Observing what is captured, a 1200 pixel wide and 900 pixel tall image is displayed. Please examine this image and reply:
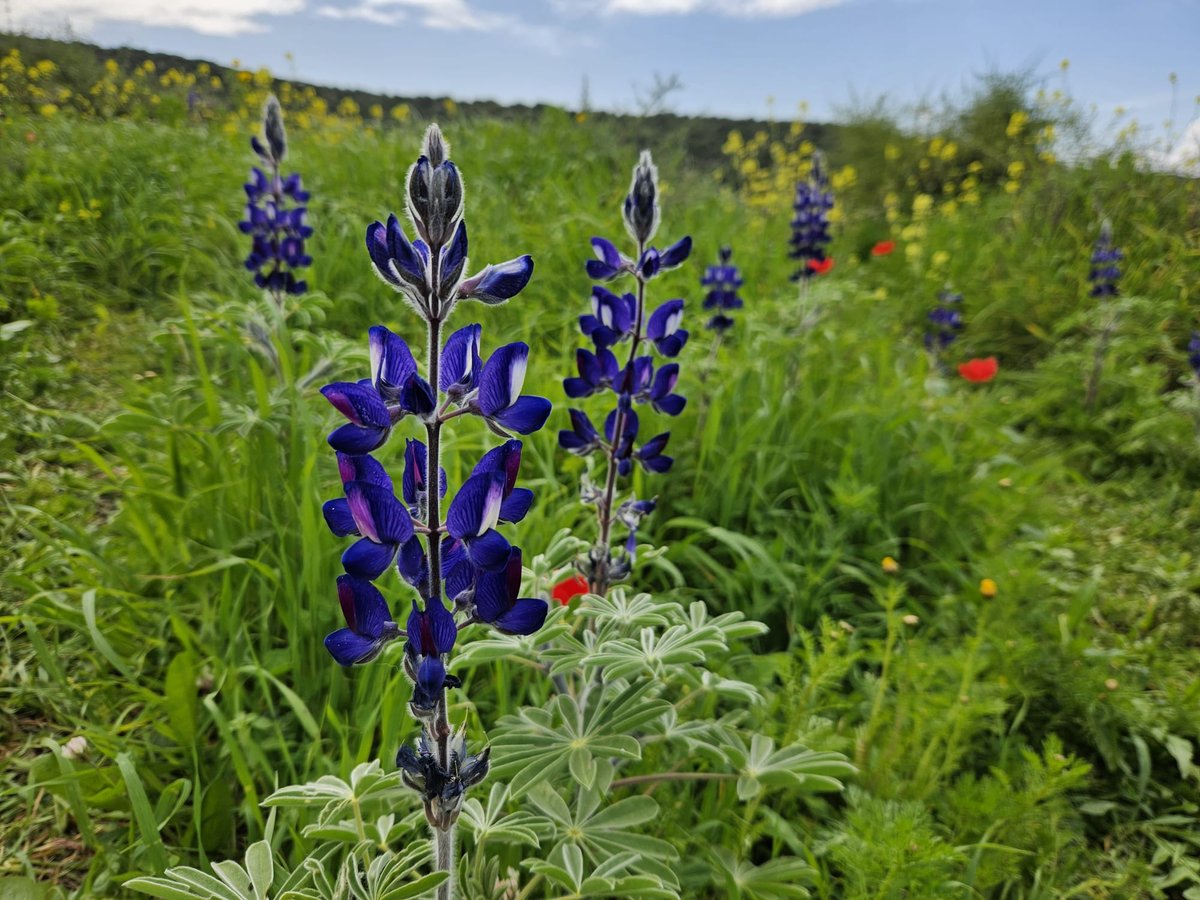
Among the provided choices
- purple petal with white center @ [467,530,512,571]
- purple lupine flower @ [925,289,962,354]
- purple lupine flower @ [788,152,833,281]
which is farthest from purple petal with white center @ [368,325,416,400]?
purple lupine flower @ [925,289,962,354]

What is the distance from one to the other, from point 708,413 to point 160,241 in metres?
3.75

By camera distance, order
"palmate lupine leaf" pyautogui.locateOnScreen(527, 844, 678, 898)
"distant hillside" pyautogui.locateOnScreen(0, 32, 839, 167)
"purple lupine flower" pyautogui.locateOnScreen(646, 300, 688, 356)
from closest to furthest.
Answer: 1. "palmate lupine leaf" pyautogui.locateOnScreen(527, 844, 678, 898)
2. "purple lupine flower" pyautogui.locateOnScreen(646, 300, 688, 356)
3. "distant hillside" pyautogui.locateOnScreen(0, 32, 839, 167)

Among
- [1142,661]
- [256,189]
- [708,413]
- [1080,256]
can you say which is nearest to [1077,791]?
[1142,661]

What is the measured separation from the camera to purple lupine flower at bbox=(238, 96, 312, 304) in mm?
3059

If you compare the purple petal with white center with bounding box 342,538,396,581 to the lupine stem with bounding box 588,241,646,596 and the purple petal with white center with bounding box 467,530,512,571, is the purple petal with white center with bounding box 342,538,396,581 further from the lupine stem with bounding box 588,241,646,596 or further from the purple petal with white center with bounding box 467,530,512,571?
the lupine stem with bounding box 588,241,646,596

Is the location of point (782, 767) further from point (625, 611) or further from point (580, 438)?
point (580, 438)

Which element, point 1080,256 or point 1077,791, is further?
point 1080,256

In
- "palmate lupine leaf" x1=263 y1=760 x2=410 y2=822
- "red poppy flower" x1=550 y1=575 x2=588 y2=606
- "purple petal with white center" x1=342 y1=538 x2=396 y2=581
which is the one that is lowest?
"palmate lupine leaf" x1=263 y1=760 x2=410 y2=822

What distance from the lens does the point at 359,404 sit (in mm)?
912

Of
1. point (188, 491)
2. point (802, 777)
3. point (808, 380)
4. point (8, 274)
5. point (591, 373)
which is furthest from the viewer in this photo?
point (8, 274)

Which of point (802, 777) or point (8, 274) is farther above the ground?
point (8, 274)

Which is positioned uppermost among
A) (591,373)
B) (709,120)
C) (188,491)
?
(709,120)

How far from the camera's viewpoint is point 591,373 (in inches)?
65.4

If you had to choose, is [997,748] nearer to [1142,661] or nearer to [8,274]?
[1142,661]
